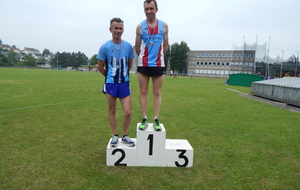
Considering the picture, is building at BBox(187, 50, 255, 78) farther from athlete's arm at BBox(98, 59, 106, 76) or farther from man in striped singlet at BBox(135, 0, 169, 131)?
athlete's arm at BBox(98, 59, 106, 76)

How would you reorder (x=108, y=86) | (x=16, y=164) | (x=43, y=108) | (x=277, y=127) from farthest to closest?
(x=43, y=108)
(x=277, y=127)
(x=108, y=86)
(x=16, y=164)

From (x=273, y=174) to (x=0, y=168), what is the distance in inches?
172

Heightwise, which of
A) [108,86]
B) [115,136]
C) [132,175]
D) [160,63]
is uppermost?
[160,63]

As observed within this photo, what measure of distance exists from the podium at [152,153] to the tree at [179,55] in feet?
226

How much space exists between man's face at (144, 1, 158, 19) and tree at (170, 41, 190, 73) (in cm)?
6861

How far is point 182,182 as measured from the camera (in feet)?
9.61

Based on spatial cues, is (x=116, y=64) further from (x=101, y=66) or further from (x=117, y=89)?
(x=117, y=89)

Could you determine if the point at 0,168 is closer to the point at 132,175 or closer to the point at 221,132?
the point at 132,175

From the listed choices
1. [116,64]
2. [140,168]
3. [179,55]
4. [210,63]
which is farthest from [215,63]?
[140,168]

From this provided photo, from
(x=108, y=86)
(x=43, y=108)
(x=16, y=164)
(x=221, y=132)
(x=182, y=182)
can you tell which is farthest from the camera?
(x=43, y=108)

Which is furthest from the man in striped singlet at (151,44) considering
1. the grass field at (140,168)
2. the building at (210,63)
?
the building at (210,63)

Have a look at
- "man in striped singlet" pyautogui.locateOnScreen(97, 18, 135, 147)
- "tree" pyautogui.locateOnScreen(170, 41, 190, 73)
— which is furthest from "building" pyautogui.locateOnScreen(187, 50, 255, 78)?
"man in striped singlet" pyautogui.locateOnScreen(97, 18, 135, 147)

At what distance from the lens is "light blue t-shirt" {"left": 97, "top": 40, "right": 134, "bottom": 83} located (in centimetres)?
349

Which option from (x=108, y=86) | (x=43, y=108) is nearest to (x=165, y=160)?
(x=108, y=86)
